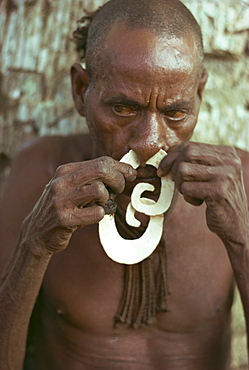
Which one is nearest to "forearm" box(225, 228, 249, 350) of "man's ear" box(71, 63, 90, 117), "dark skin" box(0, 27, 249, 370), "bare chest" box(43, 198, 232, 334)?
"dark skin" box(0, 27, 249, 370)

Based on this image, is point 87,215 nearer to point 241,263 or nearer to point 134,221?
point 134,221

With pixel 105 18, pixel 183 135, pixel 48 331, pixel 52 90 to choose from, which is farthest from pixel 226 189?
pixel 52 90

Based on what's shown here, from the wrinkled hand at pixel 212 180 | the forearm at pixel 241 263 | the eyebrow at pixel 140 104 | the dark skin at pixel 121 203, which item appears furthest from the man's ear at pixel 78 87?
the forearm at pixel 241 263

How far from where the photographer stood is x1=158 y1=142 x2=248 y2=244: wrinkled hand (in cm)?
178

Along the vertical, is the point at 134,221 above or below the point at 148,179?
below

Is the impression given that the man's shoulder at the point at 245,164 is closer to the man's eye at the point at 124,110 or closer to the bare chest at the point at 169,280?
the bare chest at the point at 169,280

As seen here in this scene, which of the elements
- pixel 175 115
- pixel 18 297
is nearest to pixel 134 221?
pixel 175 115

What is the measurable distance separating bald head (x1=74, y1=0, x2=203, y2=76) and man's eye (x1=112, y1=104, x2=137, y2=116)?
7.3 inches

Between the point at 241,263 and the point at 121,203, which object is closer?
the point at 241,263

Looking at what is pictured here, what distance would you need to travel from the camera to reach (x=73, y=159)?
2.40 meters

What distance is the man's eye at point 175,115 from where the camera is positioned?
197cm

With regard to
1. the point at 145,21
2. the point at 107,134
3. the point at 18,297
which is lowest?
the point at 18,297

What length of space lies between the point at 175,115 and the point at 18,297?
0.81m

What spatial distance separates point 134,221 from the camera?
6.38ft
